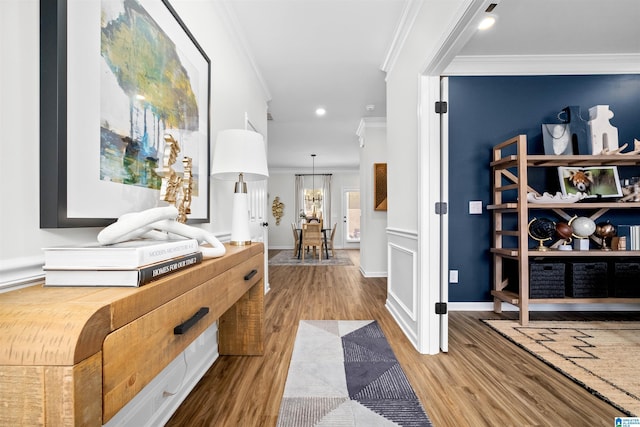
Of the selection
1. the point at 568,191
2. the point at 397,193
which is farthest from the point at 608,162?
the point at 397,193

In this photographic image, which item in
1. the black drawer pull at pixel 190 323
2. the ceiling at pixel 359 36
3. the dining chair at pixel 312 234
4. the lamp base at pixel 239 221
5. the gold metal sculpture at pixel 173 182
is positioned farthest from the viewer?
the dining chair at pixel 312 234

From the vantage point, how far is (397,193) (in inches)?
113

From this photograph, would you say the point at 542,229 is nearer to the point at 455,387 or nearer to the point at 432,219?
the point at 432,219

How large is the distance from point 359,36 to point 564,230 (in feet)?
8.60

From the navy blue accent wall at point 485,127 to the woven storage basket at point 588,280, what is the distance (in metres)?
0.69

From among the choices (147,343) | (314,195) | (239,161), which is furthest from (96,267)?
(314,195)

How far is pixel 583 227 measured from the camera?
2.77 meters

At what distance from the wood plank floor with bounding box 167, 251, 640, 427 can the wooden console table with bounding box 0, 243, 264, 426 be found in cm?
A: 89

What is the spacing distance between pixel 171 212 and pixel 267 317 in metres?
2.11

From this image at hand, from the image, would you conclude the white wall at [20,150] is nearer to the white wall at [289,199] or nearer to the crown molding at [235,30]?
the crown molding at [235,30]

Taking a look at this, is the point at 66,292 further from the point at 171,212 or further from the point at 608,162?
the point at 608,162

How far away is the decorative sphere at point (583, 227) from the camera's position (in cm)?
276

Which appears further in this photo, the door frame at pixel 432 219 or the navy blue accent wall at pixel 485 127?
the navy blue accent wall at pixel 485 127

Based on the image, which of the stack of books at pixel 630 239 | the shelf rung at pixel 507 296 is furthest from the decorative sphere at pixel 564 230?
the shelf rung at pixel 507 296
